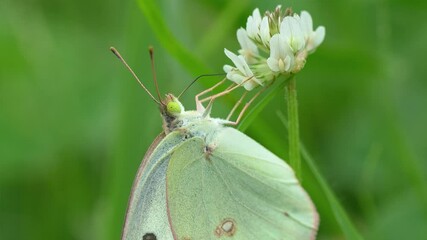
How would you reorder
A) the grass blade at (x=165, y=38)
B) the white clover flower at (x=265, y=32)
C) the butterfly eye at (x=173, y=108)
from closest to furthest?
the white clover flower at (x=265, y=32)
the butterfly eye at (x=173, y=108)
the grass blade at (x=165, y=38)

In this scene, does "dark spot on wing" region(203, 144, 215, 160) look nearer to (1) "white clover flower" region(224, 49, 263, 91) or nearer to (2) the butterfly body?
(2) the butterfly body

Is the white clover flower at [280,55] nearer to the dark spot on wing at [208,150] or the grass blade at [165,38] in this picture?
the dark spot on wing at [208,150]

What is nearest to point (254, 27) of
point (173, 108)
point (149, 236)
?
point (173, 108)

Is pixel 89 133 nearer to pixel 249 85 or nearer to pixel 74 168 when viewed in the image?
pixel 74 168

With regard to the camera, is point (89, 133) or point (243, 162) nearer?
point (243, 162)

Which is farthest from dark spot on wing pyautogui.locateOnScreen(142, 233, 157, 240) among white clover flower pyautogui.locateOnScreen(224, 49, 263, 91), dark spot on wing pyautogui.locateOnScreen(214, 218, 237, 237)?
white clover flower pyautogui.locateOnScreen(224, 49, 263, 91)

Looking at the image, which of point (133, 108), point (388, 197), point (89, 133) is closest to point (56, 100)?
point (89, 133)

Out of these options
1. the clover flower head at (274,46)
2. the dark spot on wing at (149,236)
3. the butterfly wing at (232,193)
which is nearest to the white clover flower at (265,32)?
the clover flower head at (274,46)
